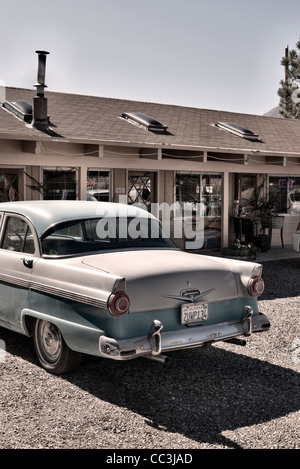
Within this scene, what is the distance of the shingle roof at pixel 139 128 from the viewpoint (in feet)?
38.6

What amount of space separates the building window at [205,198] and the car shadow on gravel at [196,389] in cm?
905

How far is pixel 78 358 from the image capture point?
5102mm

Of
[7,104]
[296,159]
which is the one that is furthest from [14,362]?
[296,159]

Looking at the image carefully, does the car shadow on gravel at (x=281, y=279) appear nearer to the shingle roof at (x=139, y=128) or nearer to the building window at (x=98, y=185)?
the shingle roof at (x=139, y=128)

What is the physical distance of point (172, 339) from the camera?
468cm

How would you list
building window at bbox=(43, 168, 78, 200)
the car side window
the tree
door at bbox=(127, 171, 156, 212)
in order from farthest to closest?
the tree → door at bbox=(127, 171, 156, 212) → building window at bbox=(43, 168, 78, 200) → the car side window

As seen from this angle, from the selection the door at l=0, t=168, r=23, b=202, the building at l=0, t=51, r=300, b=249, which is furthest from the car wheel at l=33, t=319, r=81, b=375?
the door at l=0, t=168, r=23, b=202

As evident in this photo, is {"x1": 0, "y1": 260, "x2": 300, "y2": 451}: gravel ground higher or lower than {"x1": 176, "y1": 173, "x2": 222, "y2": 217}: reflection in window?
lower

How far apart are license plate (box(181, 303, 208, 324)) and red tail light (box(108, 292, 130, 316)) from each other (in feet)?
1.93

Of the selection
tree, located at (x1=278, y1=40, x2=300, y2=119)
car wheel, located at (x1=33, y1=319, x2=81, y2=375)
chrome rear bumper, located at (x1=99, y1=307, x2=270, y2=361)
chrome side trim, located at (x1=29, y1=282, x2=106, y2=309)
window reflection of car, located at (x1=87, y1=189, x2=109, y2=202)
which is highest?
tree, located at (x1=278, y1=40, x2=300, y2=119)

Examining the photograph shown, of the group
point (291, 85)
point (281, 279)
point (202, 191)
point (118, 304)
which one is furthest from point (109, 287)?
point (291, 85)

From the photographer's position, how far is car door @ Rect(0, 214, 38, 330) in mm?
5453

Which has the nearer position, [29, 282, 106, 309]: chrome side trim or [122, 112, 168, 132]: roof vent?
[29, 282, 106, 309]: chrome side trim

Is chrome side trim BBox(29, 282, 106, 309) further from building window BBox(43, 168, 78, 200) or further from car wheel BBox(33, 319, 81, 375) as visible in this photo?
building window BBox(43, 168, 78, 200)
